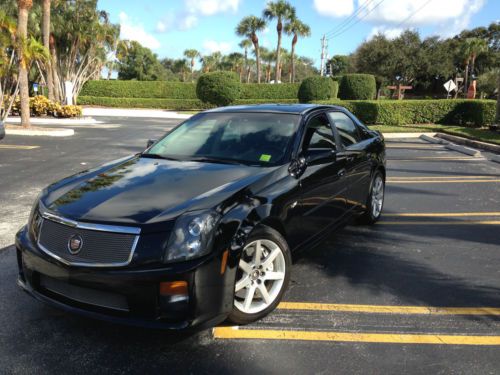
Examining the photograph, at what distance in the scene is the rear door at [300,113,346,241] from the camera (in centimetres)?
371

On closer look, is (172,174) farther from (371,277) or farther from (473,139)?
(473,139)

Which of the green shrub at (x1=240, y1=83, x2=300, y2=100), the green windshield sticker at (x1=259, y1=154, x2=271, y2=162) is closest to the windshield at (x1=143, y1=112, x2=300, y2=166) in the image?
the green windshield sticker at (x1=259, y1=154, x2=271, y2=162)

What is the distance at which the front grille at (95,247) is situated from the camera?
100 inches

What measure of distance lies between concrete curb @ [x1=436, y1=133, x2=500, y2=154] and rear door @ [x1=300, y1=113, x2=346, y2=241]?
10.2 meters

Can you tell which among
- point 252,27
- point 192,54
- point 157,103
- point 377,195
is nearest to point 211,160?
point 377,195

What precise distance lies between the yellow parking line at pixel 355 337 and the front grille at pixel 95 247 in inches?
35.5

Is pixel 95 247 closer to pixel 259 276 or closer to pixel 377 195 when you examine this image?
pixel 259 276

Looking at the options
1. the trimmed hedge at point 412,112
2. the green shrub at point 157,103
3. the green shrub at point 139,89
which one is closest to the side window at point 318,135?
the trimmed hedge at point 412,112

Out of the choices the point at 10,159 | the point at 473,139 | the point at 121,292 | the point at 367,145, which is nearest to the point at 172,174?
the point at 121,292

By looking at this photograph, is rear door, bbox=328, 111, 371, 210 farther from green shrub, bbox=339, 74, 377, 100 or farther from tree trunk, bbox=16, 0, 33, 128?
green shrub, bbox=339, 74, 377, 100

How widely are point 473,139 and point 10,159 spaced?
45.3 feet

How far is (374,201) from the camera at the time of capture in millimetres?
5547

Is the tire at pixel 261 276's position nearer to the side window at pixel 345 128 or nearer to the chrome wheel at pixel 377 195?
the side window at pixel 345 128

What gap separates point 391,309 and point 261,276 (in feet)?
3.55
